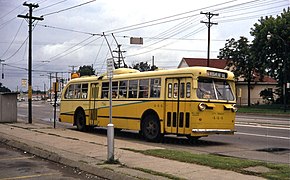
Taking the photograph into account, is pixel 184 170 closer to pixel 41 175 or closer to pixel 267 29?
pixel 41 175

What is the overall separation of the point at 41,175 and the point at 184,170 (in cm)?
316

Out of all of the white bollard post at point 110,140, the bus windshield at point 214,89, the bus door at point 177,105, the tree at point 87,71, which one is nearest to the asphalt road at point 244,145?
the bus door at point 177,105

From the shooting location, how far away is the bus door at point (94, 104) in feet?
64.8

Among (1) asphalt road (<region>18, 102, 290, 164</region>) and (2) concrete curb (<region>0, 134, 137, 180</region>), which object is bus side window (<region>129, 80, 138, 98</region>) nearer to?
(1) asphalt road (<region>18, 102, 290, 164</region>)

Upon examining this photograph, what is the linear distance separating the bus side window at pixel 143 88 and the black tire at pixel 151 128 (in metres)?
0.92

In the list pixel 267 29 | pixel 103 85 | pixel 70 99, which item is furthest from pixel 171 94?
pixel 267 29

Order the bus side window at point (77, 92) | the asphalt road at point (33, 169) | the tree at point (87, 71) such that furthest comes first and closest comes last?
the tree at point (87, 71)
the bus side window at point (77, 92)
the asphalt road at point (33, 169)

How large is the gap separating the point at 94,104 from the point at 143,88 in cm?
399

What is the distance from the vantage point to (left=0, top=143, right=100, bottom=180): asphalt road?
909 centimetres

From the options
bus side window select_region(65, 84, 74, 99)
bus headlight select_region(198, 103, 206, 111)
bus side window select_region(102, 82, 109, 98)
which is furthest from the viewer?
bus side window select_region(65, 84, 74, 99)

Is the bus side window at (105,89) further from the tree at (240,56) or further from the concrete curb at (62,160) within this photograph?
the tree at (240,56)

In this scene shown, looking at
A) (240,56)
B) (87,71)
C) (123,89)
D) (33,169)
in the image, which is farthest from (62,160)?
(87,71)

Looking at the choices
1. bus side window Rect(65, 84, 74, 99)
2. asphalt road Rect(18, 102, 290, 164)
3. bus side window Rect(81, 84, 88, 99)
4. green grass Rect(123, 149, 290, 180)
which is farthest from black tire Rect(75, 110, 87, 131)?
green grass Rect(123, 149, 290, 180)

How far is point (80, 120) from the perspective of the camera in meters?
21.2
